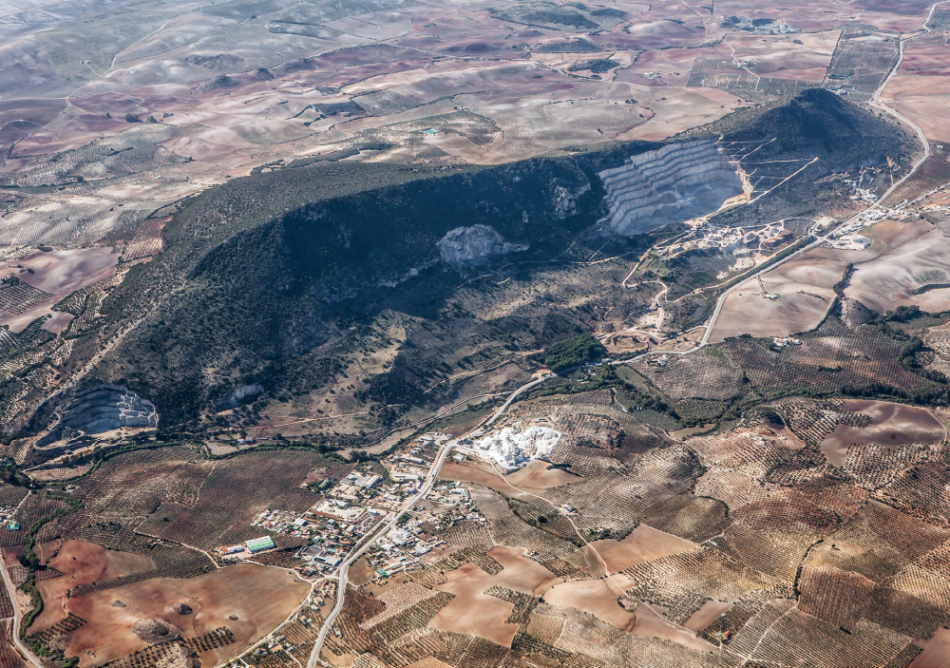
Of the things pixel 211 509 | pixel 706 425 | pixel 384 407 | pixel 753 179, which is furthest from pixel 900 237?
pixel 211 509

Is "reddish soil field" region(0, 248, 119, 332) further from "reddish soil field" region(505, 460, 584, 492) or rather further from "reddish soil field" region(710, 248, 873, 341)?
"reddish soil field" region(710, 248, 873, 341)

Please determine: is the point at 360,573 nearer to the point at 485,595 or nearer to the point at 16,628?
the point at 485,595

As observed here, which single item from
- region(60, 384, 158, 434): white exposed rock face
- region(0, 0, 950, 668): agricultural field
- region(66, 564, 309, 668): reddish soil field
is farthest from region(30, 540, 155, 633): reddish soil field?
region(60, 384, 158, 434): white exposed rock face

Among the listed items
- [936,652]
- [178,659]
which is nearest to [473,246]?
[178,659]

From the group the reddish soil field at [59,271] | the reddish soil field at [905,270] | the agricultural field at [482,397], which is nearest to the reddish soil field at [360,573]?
the agricultural field at [482,397]

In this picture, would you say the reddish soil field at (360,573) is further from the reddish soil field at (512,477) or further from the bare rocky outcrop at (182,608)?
the reddish soil field at (512,477)

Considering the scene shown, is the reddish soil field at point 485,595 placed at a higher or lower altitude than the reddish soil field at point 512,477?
higher
